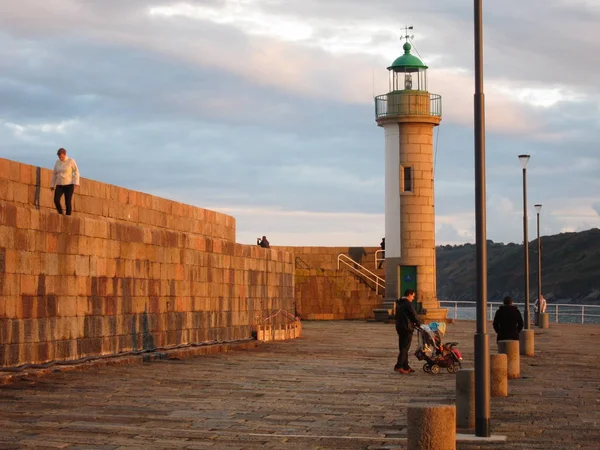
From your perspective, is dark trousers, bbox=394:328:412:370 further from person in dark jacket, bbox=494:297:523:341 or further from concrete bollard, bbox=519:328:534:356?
concrete bollard, bbox=519:328:534:356

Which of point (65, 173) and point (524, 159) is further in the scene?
point (524, 159)

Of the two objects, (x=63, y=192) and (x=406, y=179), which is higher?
(x=406, y=179)

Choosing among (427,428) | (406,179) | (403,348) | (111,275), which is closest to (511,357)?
(403,348)

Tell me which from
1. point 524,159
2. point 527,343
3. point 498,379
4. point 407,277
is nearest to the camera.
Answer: point 498,379

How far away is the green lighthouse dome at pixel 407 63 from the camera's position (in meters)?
44.4

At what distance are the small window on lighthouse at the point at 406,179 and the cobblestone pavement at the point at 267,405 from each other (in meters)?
21.1

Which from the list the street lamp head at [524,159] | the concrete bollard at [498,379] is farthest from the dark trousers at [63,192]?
the street lamp head at [524,159]

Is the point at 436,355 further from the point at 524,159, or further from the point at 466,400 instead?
the point at 524,159

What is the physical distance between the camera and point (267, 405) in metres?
13.7

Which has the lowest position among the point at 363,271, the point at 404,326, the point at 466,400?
the point at 466,400

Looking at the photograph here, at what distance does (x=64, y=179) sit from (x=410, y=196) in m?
25.4

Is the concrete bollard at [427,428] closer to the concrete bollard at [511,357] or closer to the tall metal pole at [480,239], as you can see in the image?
the tall metal pole at [480,239]

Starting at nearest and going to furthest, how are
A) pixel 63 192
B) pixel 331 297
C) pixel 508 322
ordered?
pixel 63 192 → pixel 508 322 → pixel 331 297

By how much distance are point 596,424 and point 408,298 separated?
792 cm
